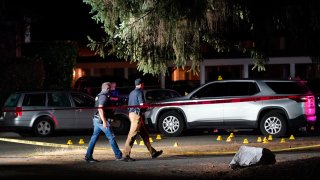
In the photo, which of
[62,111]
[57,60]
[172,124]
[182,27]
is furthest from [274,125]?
[57,60]

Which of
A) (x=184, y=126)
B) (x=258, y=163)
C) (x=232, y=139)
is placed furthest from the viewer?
(x=184, y=126)

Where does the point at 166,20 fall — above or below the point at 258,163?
above

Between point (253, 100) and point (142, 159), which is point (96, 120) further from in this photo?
point (253, 100)

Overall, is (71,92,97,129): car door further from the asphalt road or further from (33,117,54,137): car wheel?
the asphalt road

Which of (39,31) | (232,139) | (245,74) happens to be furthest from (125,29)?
(39,31)

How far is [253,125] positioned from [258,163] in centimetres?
825

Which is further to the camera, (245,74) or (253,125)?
(245,74)

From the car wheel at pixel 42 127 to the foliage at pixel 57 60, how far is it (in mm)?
9818

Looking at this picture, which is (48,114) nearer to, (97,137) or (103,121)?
(97,137)

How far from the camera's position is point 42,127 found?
22.3m

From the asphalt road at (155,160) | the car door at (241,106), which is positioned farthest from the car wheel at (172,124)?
the car door at (241,106)

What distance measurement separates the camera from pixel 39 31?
4794 centimetres

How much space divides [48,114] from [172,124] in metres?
4.18

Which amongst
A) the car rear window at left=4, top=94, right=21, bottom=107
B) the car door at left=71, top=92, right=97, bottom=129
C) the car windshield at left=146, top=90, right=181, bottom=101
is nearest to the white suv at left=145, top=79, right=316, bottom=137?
the car windshield at left=146, top=90, right=181, bottom=101
